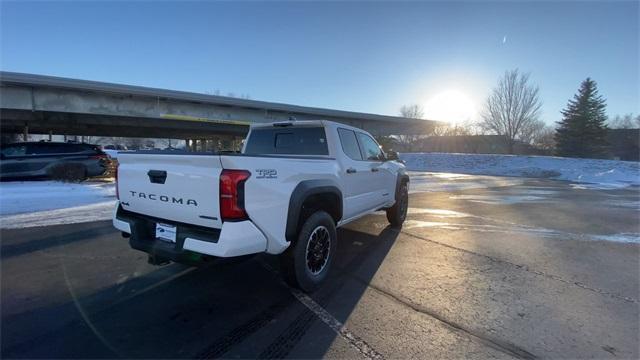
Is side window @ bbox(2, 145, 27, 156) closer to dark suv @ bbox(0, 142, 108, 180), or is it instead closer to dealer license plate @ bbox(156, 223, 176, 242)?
dark suv @ bbox(0, 142, 108, 180)

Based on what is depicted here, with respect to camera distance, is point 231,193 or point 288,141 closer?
point 231,193

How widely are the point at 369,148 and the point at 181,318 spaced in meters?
3.82

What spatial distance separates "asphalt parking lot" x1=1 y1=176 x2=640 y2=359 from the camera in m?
2.72

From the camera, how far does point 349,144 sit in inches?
197

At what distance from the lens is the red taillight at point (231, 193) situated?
278cm

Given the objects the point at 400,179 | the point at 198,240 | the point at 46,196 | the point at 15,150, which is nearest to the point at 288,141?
the point at 198,240

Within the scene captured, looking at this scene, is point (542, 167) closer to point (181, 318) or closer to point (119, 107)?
point (181, 318)

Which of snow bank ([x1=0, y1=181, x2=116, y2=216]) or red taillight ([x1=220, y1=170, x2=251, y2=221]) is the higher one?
red taillight ([x1=220, y1=170, x2=251, y2=221])

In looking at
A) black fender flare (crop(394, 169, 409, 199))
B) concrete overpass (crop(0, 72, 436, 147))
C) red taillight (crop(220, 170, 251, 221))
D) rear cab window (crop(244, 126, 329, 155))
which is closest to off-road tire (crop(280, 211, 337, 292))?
red taillight (crop(220, 170, 251, 221))

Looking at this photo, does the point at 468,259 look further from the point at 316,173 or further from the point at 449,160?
the point at 449,160

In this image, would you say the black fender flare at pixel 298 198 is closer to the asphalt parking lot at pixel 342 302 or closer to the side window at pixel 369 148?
the asphalt parking lot at pixel 342 302

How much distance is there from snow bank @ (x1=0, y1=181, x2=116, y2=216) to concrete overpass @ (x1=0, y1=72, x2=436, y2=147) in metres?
10.5

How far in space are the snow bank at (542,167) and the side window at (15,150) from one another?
27452mm

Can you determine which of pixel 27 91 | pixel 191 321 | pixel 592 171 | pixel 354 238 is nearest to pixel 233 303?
pixel 191 321
